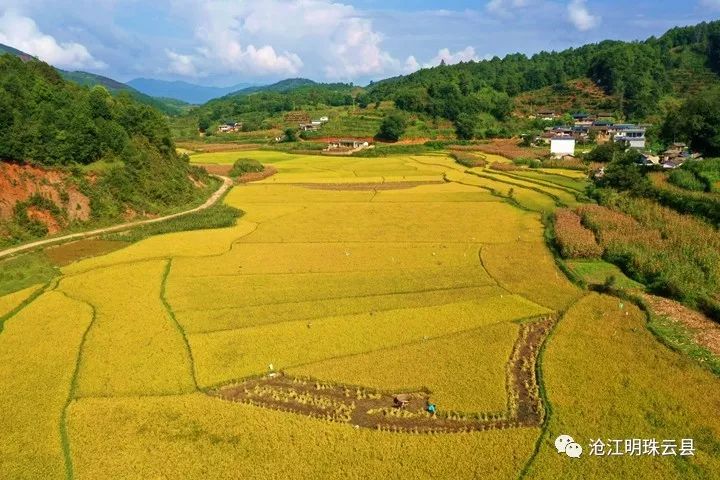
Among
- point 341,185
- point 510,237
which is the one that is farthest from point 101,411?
point 341,185

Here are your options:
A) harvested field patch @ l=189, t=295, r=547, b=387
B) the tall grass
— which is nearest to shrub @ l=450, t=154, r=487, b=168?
the tall grass

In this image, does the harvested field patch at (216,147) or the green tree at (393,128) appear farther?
the green tree at (393,128)

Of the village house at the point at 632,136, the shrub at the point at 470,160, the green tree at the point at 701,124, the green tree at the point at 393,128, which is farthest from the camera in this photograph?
the green tree at the point at 393,128

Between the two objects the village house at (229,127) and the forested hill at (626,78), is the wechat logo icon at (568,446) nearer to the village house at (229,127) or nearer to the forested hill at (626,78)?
the forested hill at (626,78)

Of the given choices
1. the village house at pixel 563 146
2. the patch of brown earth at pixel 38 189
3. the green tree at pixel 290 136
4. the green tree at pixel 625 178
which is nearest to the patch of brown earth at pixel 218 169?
the patch of brown earth at pixel 38 189

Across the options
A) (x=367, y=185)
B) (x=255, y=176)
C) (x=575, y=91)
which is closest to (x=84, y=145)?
(x=255, y=176)

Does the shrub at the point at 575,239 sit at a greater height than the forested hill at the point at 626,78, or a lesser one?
lesser

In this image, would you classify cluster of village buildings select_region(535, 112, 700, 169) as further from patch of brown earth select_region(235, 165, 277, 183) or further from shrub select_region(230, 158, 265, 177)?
shrub select_region(230, 158, 265, 177)
